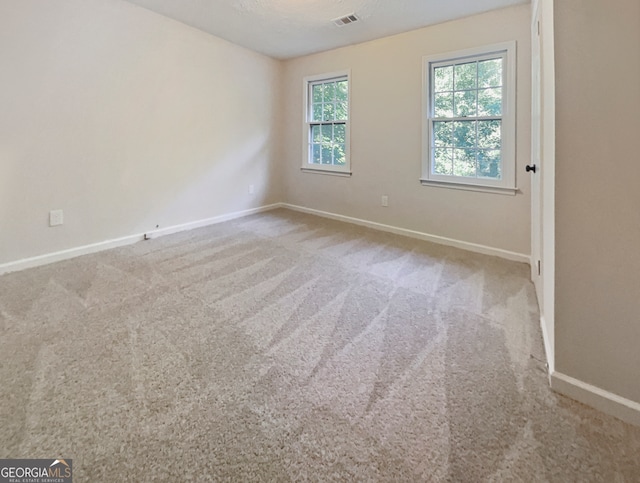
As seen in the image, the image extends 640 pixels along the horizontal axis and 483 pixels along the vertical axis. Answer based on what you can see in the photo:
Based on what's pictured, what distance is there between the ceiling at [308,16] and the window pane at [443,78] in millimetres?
460

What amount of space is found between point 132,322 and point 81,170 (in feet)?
6.40

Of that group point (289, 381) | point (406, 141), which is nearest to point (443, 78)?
point (406, 141)

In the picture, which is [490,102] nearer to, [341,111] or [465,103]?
[465,103]

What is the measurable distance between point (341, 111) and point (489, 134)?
205 centimetres

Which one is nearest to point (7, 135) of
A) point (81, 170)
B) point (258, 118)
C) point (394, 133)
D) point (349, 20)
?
point (81, 170)

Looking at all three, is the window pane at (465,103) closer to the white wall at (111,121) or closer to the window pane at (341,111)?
the window pane at (341,111)

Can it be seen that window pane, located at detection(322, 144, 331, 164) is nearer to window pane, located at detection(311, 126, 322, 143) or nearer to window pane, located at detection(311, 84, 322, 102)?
window pane, located at detection(311, 126, 322, 143)

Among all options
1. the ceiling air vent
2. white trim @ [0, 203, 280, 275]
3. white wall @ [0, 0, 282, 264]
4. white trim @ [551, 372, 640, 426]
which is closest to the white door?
white trim @ [551, 372, 640, 426]

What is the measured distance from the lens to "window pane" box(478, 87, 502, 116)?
3.33 meters

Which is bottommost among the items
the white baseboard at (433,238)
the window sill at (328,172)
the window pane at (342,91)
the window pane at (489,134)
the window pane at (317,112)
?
the white baseboard at (433,238)

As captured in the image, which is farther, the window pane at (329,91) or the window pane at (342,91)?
the window pane at (329,91)

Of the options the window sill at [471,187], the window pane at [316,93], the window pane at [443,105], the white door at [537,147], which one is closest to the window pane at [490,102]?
the window pane at [443,105]

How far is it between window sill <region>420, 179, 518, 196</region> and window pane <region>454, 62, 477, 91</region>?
0.99 metres

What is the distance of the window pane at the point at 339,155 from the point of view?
4777mm
